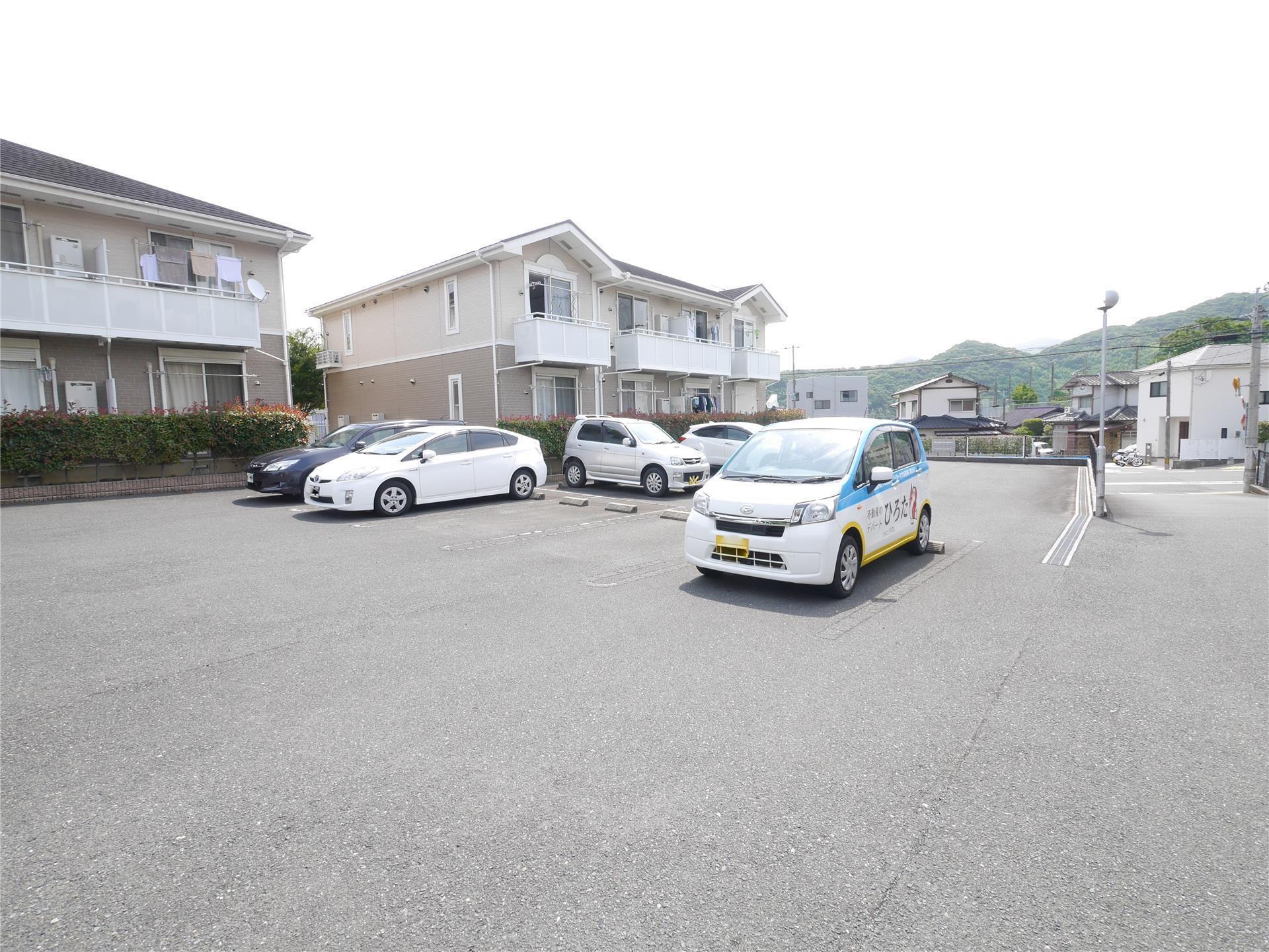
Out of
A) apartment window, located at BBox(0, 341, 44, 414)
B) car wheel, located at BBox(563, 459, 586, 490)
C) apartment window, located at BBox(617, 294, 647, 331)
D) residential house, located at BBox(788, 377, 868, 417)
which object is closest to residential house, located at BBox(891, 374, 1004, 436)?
residential house, located at BBox(788, 377, 868, 417)

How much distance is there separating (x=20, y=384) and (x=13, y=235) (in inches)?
129

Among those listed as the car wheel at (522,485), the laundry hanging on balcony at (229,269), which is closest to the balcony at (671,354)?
the car wheel at (522,485)

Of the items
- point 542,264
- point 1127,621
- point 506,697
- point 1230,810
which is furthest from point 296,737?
point 542,264

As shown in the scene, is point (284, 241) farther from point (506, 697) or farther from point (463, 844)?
point (463, 844)

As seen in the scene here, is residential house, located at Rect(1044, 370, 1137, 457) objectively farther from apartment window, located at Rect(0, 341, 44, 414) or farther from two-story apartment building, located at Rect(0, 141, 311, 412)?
apartment window, located at Rect(0, 341, 44, 414)

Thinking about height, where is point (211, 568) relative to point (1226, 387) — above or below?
below

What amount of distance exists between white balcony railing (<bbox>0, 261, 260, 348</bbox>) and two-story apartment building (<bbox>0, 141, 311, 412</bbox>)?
23mm

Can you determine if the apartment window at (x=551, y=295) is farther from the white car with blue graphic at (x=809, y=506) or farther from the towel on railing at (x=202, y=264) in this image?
the white car with blue graphic at (x=809, y=506)

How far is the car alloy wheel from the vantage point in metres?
10.7

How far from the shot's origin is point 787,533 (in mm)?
6090

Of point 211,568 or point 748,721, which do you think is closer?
point 748,721

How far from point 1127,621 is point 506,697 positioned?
17.4 feet

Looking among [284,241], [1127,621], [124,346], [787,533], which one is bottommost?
[1127,621]

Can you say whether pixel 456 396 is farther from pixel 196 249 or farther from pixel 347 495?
pixel 347 495
